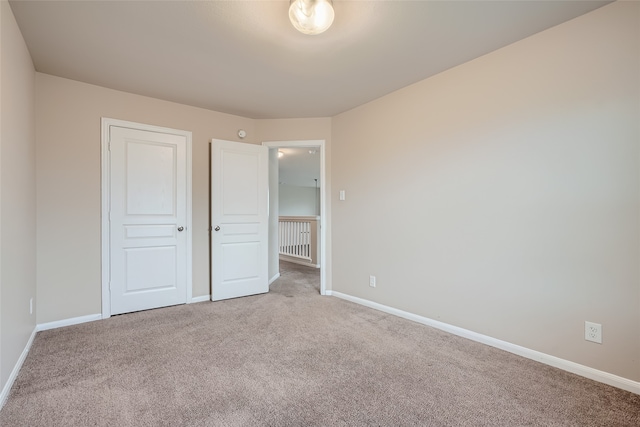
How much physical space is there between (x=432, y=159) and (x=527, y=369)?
178 cm

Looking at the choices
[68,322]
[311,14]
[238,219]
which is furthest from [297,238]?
[311,14]

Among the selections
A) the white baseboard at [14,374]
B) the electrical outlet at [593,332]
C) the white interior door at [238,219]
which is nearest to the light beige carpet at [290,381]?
the white baseboard at [14,374]

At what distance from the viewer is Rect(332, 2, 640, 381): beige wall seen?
1.79m

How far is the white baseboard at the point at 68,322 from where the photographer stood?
2.68 metres

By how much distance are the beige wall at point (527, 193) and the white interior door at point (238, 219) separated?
5.25ft

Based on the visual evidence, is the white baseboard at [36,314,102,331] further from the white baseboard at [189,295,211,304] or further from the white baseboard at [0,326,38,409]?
the white baseboard at [189,295,211,304]

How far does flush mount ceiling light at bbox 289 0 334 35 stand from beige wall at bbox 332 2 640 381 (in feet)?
4.59

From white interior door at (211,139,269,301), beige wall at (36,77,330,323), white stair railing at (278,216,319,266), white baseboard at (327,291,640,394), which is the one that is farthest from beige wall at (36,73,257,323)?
white stair railing at (278,216,319,266)

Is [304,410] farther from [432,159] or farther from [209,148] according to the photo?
[209,148]

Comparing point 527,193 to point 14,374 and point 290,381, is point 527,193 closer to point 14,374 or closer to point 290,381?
point 290,381

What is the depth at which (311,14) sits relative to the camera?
1.75m

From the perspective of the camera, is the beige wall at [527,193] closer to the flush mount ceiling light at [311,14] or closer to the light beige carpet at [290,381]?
the light beige carpet at [290,381]

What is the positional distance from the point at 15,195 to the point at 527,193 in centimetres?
355

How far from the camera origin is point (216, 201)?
3611 millimetres
